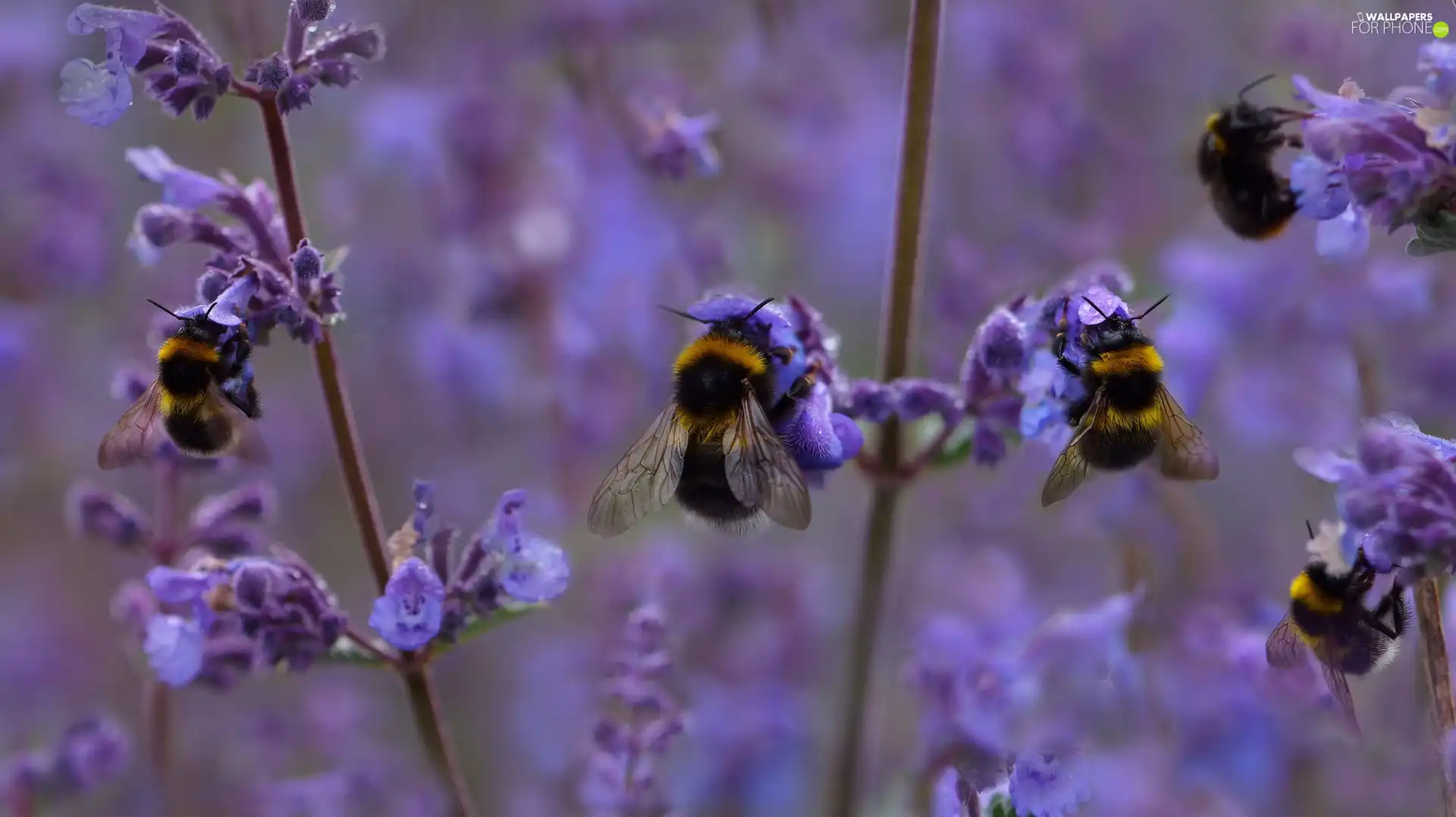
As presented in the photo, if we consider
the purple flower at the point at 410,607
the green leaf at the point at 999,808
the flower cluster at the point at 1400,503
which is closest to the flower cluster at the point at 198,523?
the purple flower at the point at 410,607

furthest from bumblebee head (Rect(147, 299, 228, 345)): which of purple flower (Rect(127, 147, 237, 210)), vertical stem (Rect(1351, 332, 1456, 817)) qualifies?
vertical stem (Rect(1351, 332, 1456, 817))

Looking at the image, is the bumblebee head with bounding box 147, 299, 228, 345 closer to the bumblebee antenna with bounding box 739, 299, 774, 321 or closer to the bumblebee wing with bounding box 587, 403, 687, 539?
the bumblebee wing with bounding box 587, 403, 687, 539

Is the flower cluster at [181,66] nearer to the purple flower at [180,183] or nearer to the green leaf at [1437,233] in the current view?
the purple flower at [180,183]

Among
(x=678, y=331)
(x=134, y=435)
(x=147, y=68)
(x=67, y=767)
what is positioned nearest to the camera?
(x=147, y=68)

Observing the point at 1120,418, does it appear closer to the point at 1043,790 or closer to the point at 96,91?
the point at 1043,790

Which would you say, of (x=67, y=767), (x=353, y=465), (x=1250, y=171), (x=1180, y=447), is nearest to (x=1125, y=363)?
(x=1180, y=447)

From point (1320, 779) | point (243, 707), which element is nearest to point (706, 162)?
point (1320, 779)
